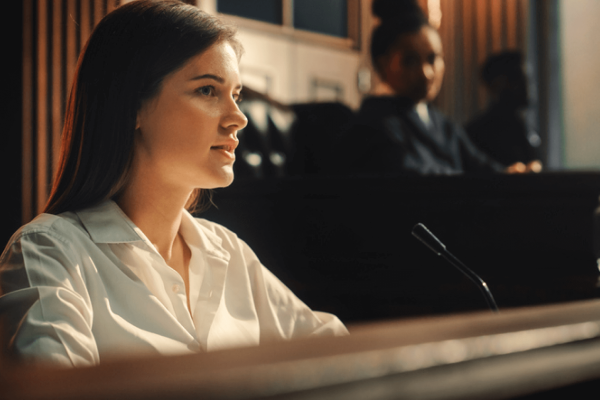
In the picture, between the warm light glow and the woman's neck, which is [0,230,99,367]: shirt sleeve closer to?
the woman's neck

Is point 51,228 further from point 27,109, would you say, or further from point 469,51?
point 469,51

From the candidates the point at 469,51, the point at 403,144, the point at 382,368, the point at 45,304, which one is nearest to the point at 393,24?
the point at 403,144

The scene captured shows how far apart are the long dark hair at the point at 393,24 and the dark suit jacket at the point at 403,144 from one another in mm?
187

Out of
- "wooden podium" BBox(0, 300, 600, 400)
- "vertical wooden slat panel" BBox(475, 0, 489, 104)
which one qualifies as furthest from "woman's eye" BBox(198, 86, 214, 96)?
"vertical wooden slat panel" BBox(475, 0, 489, 104)

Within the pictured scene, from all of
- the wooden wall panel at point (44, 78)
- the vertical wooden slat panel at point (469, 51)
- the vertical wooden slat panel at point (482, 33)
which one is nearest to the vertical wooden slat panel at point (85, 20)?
the wooden wall panel at point (44, 78)

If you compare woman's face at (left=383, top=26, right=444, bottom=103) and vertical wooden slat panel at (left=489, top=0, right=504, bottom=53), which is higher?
vertical wooden slat panel at (left=489, top=0, right=504, bottom=53)

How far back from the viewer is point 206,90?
3.20ft

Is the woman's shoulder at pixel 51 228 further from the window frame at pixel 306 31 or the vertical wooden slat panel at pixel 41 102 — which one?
the window frame at pixel 306 31

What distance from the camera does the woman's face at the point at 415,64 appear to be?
82.7 inches

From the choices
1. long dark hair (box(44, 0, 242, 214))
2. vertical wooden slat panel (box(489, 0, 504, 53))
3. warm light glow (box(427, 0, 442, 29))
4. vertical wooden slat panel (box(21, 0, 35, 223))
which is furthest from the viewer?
vertical wooden slat panel (box(489, 0, 504, 53))

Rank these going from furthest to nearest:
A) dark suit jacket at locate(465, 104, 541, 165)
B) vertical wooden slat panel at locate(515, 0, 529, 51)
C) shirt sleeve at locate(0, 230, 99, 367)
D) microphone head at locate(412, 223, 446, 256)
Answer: vertical wooden slat panel at locate(515, 0, 529, 51) → dark suit jacket at locate(465, 104, 541, 165) → microphone head at locate(412, 223, 446, 256) → shirt sleeve at locate(0, 230, 99, 367)

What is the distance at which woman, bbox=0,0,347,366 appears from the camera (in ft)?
2.66

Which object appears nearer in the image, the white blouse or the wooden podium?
the wooden podium

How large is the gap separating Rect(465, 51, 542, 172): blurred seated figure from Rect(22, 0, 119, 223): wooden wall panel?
2.22m
